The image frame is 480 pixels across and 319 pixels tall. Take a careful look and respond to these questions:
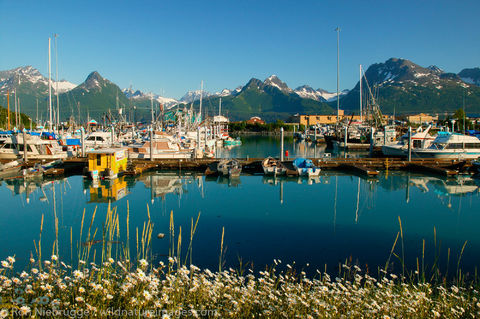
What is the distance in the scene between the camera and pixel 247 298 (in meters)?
5.70

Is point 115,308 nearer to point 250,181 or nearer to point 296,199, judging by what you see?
point 296,199

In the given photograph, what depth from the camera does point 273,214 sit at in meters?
18.2

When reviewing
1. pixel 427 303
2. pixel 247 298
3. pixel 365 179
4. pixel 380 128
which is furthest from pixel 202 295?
pixel 380 128

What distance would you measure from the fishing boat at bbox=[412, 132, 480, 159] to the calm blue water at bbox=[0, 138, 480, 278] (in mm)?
10290

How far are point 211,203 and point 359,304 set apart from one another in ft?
50.4

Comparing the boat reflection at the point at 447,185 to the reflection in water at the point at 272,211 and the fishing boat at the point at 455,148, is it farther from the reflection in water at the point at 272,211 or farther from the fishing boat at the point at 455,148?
the fishing boat at the point at 455,148

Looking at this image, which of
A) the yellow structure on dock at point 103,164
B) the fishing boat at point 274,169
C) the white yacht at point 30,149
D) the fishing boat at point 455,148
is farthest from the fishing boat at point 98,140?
the fishing boat at point 455,148

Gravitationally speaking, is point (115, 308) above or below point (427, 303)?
above

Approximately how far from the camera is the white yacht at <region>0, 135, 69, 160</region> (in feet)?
122

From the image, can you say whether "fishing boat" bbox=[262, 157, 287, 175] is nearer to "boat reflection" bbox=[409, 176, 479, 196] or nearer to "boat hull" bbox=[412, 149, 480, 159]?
"boat reflection" bbox=[409, 176, 479, 196]

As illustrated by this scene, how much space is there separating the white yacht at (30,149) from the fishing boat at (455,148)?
138 feet

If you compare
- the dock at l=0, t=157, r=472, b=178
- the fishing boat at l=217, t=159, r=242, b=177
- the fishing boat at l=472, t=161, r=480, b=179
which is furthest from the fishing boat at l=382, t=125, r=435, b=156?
the fishing boat at l=217, t=159, r=242, b=177

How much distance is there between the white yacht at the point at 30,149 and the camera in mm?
37188

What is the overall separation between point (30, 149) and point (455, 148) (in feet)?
154
